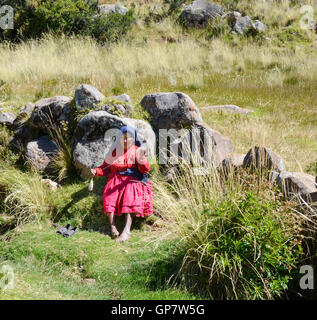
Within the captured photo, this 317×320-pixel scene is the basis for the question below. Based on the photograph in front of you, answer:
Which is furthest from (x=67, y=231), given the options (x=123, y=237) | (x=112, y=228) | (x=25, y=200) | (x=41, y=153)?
(x=41, y=153)

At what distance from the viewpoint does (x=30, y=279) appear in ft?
14.2

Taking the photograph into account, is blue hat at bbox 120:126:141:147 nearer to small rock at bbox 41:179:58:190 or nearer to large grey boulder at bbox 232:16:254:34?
small rock at bbox 41:179:58:190

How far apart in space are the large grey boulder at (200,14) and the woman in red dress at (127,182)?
11.1 metres

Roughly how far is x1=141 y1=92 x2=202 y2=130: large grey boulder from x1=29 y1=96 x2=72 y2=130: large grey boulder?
1434mm

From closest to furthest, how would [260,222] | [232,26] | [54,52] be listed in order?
[260,222]
[54,52]
[232,26]

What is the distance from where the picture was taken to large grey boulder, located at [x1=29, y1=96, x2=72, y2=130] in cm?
709

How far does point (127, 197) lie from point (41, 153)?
236cm

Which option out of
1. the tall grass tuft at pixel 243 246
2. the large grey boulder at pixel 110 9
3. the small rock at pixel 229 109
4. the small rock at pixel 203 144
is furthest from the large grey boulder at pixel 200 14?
the tall grass tuft at pixel 243 246

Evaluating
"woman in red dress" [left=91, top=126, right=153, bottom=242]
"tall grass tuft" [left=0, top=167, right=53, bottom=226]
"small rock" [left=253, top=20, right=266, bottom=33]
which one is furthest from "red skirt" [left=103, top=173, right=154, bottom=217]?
"small rock" [left=253, top=20, right=266, bottom=33]

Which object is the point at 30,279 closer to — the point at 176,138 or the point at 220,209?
the point at 220,209

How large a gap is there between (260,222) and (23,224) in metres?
3.51

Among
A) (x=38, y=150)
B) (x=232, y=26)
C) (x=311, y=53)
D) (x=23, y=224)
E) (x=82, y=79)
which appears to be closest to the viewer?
(x=23, y=224)

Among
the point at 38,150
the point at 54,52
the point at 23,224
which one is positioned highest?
the point at 54,52

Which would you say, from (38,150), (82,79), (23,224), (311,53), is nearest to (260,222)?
(23,224)
